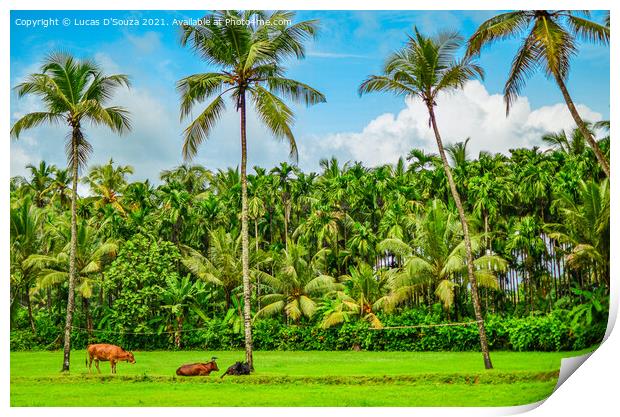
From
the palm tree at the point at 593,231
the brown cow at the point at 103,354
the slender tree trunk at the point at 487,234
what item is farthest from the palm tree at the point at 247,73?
the slender tree trunk at the point at 487,234

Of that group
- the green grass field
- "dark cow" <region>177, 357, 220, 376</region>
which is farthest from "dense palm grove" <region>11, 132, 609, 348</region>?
"dark cow" <region>177, 357, 220, 376</region>

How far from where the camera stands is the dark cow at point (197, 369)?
13484 millimetres

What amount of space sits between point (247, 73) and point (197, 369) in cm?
552

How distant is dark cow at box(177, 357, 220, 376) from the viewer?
44.2 ft

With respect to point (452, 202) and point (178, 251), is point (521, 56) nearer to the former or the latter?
point (452, 202)

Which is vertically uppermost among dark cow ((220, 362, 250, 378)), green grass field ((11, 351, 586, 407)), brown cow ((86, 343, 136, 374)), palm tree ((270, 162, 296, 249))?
palm tree ((270, 162, 296, 249))

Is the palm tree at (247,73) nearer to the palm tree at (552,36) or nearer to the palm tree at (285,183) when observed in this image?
the palm tree at (552,36)

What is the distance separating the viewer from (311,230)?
2288 cm

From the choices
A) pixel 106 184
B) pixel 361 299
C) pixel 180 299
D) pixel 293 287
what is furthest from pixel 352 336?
pixel 106 184

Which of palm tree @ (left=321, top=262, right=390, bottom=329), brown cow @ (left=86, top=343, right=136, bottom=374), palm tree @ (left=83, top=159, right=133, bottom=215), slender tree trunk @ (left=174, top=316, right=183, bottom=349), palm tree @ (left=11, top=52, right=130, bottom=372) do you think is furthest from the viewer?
palm tree @ (left=83, top=159, right=133, bottom=215)

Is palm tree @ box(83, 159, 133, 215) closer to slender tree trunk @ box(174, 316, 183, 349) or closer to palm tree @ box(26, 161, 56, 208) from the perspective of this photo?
palm tree @ box(26, 161, 56, 208)

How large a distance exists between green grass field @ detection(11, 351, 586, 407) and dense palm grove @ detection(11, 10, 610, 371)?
795mm

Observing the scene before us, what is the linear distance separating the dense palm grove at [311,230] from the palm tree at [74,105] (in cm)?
4
